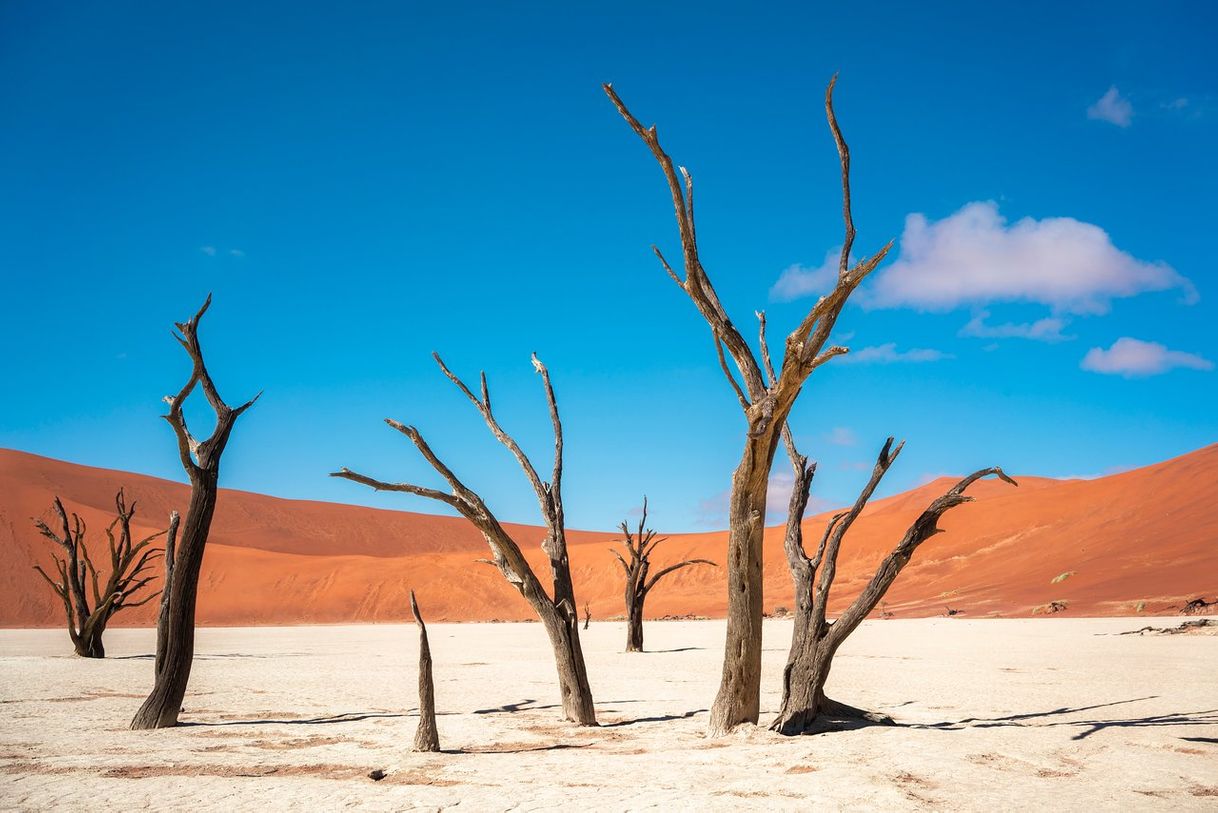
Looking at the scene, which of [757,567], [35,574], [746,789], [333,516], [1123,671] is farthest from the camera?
[333,516]

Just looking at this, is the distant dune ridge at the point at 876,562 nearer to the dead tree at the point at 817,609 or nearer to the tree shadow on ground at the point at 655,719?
the tree shadow on ground at the point at 655,719

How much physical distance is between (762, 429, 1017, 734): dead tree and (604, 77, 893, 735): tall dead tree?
470 mm

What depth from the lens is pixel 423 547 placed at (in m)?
110

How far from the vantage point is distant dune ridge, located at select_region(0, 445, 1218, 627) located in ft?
117

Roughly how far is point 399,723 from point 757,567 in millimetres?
4909

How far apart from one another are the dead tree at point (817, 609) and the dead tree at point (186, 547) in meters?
6.52

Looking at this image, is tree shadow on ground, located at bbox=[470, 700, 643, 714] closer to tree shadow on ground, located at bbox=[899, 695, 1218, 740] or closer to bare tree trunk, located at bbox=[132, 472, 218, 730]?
bare tree trunk, located at bbox=[132, 472, 218, 730]

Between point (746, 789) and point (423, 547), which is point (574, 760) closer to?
point (746, 789)

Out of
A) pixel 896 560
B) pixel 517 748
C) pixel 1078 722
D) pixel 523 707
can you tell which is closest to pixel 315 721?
pixel 523 707

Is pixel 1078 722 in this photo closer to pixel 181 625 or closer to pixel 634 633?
pixel 181 625

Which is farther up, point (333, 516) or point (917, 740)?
point (333, 516)

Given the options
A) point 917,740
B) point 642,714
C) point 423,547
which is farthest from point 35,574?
point 917,740

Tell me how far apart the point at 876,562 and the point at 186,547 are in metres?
49.2

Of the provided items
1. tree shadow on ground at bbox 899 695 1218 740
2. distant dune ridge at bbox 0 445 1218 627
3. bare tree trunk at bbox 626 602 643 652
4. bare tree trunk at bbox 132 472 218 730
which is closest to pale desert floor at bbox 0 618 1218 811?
tree shadow on ground at bbox 899 695 1218 740
